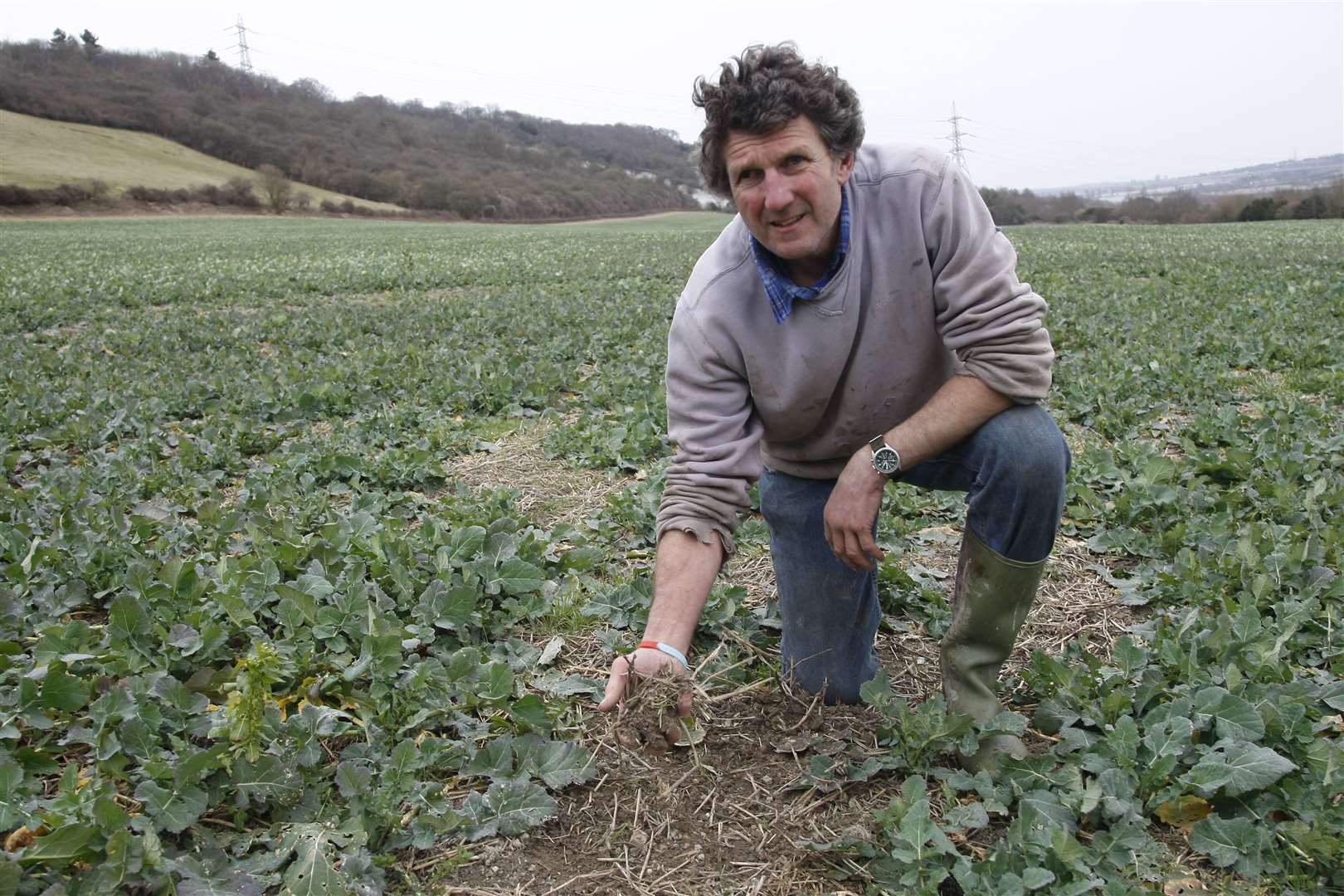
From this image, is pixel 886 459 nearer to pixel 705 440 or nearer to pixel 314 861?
pixel 705 440

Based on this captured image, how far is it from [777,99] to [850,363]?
75cm

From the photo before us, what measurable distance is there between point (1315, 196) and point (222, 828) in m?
53.6

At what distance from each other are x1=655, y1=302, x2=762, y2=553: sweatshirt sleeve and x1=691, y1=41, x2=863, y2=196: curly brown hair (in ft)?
1.76

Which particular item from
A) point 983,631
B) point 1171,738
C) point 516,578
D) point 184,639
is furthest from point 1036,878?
point 184,639

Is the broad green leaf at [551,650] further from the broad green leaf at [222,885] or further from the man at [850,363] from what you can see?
the broad green leaf at [222,885]

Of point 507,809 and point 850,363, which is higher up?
point 850,363

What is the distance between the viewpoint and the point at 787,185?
99.3 inches

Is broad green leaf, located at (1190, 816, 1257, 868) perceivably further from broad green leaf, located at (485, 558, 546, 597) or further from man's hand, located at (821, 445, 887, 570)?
broad green leaf, located at (485, 558, 546, 597)

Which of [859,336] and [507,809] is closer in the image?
[507,809]

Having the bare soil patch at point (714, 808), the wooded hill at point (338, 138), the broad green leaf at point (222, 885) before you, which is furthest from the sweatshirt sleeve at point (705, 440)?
the wooded hill at point (338, 138)

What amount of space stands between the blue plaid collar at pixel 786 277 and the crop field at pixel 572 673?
1.09 metres

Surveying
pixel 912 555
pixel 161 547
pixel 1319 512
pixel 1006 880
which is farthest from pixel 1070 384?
pixel 161 547

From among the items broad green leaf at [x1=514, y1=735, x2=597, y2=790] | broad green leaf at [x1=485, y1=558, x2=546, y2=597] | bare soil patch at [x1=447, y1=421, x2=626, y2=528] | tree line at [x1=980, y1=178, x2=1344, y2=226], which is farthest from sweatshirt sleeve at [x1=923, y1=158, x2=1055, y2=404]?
tree line at [x1=980, y1=178, x2=1344, y2=226]

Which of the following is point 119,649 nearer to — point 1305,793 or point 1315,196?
point 1305,793
